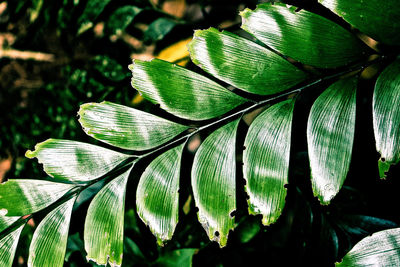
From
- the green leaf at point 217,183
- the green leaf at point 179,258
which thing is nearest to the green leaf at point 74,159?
the green leaf at point 217,183

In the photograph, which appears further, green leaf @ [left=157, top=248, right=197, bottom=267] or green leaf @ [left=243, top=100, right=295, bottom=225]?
green leaf @ [left=157, top=248, right=197, bottom=267]

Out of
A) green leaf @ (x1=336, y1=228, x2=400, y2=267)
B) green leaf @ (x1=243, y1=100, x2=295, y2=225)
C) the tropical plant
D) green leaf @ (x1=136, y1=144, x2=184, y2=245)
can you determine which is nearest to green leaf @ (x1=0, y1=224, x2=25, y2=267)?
the tropical plant

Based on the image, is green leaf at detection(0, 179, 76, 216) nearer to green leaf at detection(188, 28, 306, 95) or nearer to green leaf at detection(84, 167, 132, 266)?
green leaf at detection(84, 167, 132, 266)

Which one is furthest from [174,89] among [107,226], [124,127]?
[107,226]

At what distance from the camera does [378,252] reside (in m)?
0.37

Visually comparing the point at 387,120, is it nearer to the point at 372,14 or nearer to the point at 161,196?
the point at 372,14

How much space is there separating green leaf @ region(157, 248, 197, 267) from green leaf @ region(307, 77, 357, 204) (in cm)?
28

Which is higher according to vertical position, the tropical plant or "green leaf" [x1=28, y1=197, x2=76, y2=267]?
the tropical plant

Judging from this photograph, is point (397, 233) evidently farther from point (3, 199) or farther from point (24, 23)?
point (24, 23)

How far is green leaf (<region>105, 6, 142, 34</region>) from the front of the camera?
66cm

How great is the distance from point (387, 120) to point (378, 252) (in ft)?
0.54

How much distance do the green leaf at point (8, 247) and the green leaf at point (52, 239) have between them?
0.08 ft

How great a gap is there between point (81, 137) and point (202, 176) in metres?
0.36

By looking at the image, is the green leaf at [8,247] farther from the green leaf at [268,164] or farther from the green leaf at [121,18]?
the green leaf at [121,18]
